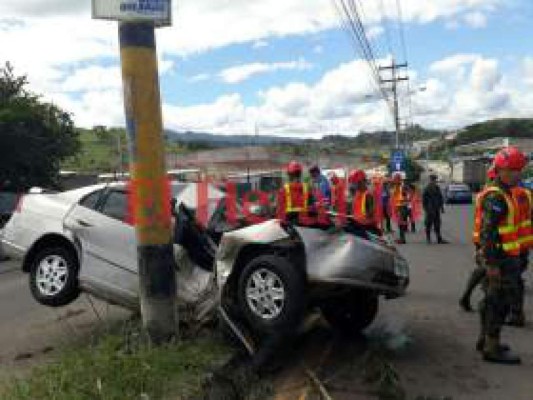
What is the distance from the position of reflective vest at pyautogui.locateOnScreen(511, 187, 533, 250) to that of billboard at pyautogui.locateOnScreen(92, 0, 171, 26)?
328 cm

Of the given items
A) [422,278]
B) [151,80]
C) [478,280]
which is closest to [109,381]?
[151,80]

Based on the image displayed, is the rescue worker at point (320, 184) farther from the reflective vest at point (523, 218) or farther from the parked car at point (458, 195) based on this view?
the parked car at point (458, 195)

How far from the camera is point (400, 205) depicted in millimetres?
20578

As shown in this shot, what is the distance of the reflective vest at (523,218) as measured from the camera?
7242mm

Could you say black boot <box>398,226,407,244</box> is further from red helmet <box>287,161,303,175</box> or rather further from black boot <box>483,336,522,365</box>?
black boot <box>483,336,522,365</box>

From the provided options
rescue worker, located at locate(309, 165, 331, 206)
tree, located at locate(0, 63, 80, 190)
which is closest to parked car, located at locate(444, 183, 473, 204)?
tree, located at locate(0, 63, 80, 190)

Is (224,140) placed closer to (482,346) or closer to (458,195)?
A: (458,195)

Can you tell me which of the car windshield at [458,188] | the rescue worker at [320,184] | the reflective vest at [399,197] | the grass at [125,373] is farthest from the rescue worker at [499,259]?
the car windshield at [458,188]

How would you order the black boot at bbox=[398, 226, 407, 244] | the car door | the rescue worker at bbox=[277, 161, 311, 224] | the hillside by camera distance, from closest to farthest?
the car door, the rescue worker at bbox=[277, 161, 311, 224], the black boot at bbox=[398, 226, 407, 244], the hillside

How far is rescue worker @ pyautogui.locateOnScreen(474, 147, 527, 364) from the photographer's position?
23.1 feet

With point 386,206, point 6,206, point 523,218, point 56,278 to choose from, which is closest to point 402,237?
point 386,206

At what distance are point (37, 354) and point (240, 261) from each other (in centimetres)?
210

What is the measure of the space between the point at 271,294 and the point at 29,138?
1150 inches

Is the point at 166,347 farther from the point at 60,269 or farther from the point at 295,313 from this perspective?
the point at 60,269
